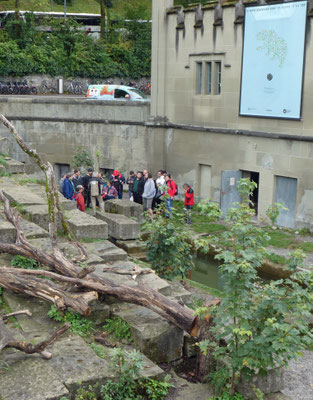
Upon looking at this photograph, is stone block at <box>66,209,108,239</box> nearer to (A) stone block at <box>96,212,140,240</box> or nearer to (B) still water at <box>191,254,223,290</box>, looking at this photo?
(A) stone block at <box>96,212,140,240</box>

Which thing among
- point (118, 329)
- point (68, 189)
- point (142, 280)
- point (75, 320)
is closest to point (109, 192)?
point (68, 189)

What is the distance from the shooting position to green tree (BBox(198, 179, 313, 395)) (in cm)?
647

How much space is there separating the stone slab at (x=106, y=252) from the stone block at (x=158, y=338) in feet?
8.19

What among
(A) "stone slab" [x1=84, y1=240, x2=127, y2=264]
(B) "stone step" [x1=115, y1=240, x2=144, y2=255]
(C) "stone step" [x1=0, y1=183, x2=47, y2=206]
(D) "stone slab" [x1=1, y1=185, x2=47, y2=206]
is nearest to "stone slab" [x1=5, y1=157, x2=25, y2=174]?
(C) "stone step" [x1=0, y1=183, x2=47, y2=206]

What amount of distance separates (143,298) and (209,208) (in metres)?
1.69

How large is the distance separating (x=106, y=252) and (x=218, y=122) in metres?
11.9

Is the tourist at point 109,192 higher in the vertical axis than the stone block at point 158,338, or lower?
lower

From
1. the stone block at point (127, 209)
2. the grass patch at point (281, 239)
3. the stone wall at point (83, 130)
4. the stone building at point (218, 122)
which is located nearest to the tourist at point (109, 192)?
the stone block at point (127, 209)

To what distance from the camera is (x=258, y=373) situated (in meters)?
6.93

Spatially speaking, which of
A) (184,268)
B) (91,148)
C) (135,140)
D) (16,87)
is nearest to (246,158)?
(135,140)

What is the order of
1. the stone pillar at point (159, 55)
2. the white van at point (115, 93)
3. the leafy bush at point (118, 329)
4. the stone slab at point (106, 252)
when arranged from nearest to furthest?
the leafy bush at point (118, 329)
the stone slab at point (106, 252)
the stone pillar at point (159, 55)
the white van at point (115, 93)

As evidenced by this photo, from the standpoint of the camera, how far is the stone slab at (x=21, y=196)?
12.9 meters

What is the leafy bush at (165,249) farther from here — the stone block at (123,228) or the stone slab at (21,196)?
the stone block at (123,228)

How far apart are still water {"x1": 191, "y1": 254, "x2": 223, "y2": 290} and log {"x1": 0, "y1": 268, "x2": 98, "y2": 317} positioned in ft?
20.6
